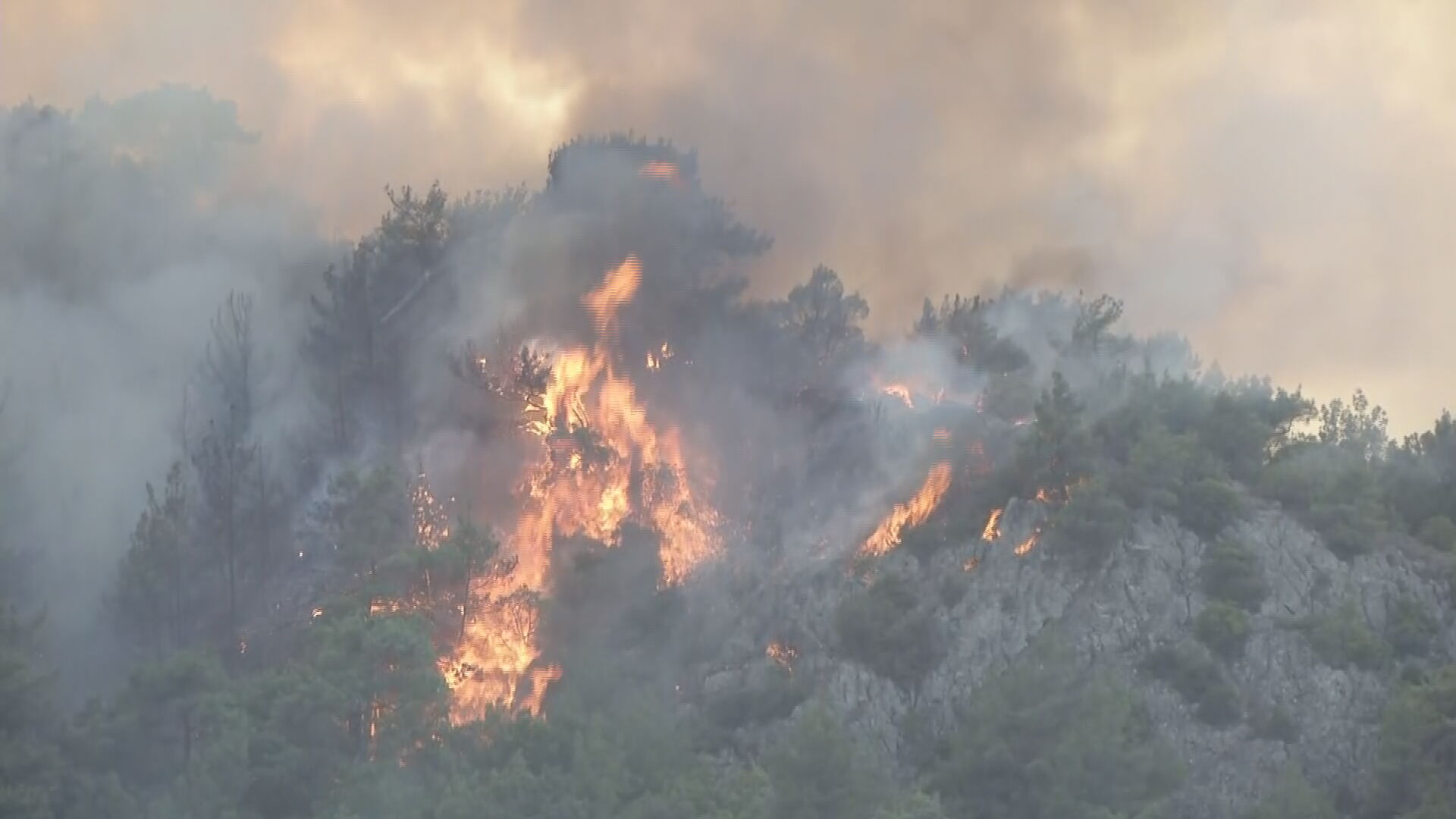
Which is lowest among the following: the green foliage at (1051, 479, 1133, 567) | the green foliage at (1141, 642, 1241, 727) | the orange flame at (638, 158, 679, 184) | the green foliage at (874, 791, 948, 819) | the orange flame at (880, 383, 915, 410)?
the green foliage at (874, 791, 948, 819)

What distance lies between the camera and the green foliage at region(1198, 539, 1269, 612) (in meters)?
70.2

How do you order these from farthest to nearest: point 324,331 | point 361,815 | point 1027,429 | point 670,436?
point 324,331 < point 670,436 < point 1027,429 < point 361,815

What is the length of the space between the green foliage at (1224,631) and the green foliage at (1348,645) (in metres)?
2.33

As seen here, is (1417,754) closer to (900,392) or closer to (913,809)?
(913,809)

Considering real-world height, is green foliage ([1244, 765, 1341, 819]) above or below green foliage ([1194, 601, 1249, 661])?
below

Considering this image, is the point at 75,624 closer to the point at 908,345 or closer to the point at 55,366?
the point at 55,366

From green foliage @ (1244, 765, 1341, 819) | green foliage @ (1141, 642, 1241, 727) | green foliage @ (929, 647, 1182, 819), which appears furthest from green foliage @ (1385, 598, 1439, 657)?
green foliage @ (929, 647, 1182, 819)

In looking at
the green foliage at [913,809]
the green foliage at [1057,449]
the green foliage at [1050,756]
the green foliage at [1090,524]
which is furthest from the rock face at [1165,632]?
the green foliage at [913,809]

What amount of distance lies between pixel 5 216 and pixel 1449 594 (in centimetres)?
6517

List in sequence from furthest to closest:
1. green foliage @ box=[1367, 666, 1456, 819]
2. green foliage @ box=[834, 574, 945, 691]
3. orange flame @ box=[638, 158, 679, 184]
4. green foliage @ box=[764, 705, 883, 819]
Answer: orange flame @ box=[638, 158, 679, 184], green foliage @ box=[834, 574, 945, 691], green foliage @ box=[1367, 666, 1456, 819], green foliage @ box=[764, 705, 883, 819]

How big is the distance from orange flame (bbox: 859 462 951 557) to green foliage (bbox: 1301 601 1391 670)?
14.7 metres

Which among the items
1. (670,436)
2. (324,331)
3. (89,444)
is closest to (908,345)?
(670,436)

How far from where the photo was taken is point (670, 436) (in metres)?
82.1

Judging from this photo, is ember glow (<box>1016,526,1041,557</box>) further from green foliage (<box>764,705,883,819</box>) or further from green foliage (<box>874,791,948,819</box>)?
green foliage (<box>874,791,948,819</box>)
